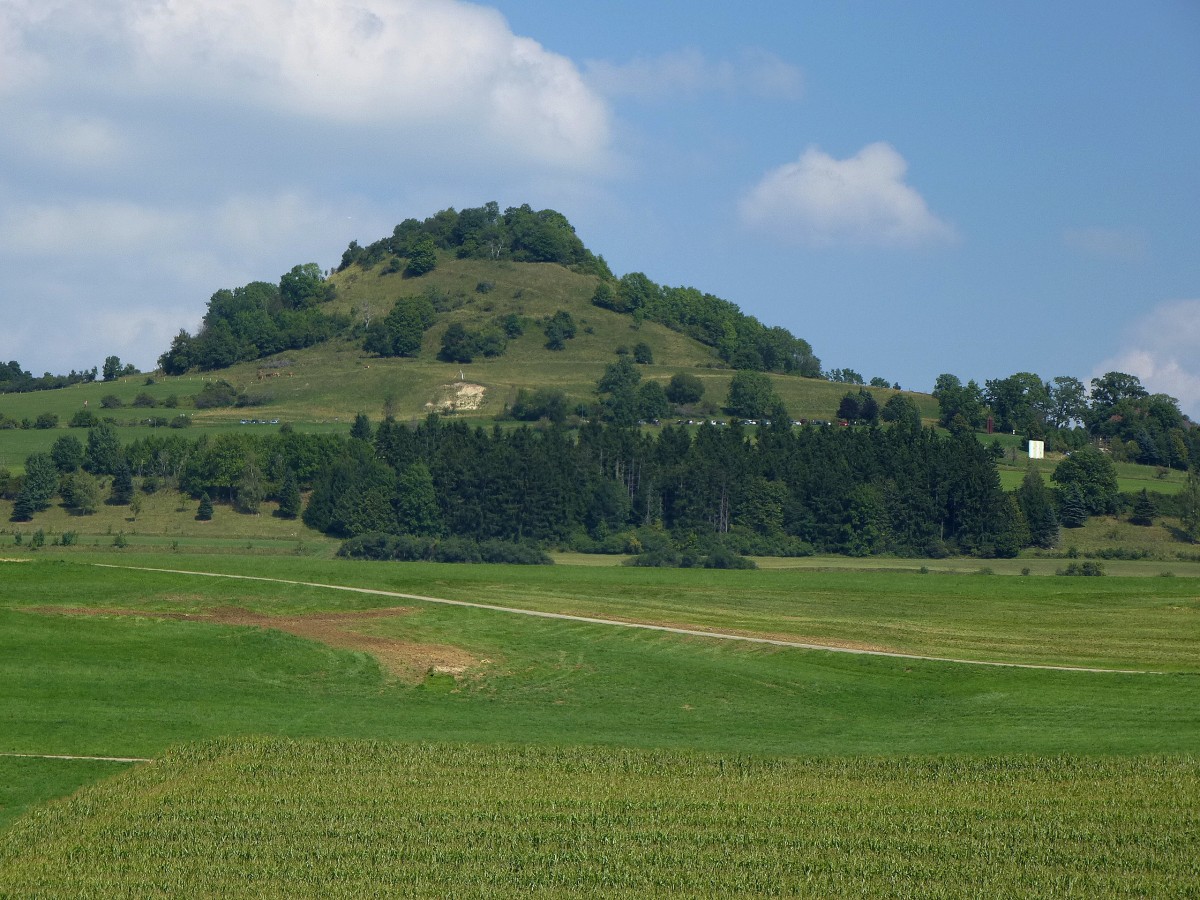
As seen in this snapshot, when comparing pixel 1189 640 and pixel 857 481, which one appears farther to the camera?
pixel 857 481

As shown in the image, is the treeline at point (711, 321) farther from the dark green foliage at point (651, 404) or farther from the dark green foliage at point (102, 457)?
the dark green foliage at point (102, 457)

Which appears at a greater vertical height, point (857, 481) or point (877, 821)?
point (857, 481)

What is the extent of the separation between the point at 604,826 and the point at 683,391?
122 metres

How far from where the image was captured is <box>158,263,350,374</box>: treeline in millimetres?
166500

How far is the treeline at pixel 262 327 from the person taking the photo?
→ 546 ft

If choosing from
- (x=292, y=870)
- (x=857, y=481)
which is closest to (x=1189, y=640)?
(x=292, y=870)

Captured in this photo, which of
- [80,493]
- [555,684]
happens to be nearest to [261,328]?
[80,493]

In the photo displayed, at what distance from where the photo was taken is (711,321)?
187875 mm

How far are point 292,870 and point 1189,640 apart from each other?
36039 millimetres

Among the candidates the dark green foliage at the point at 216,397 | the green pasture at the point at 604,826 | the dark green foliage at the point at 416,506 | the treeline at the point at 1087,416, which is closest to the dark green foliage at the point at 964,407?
the treeline at the point at 1087,416

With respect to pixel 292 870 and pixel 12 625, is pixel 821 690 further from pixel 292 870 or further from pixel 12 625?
pixel 12 625

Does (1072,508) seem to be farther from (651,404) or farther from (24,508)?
(24,508)

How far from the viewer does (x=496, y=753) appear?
27.3 metres

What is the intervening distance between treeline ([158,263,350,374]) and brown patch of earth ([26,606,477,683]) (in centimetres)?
12751
